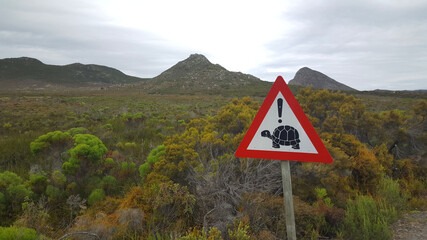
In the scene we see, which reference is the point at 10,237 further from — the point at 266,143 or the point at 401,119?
the point at 401,119

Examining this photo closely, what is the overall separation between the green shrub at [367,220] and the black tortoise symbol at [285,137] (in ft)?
5.56

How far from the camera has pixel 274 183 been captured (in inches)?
146

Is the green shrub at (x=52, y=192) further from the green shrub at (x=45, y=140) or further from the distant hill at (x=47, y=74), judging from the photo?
the distant hill at (x=47, y=74)

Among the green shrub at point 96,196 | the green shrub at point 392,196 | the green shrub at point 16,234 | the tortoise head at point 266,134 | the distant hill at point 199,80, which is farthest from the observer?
the distant hill at point 199,80

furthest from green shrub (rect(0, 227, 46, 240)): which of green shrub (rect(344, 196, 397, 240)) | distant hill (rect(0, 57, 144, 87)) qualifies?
distant hill (rect(0, 57, 144, 87))

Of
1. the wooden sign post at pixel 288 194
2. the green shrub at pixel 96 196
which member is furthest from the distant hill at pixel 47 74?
the wooden sign post at pixel 288 194

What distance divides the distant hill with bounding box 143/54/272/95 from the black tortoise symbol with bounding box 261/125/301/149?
64.9 metres

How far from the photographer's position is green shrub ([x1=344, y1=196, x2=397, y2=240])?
2.65 m

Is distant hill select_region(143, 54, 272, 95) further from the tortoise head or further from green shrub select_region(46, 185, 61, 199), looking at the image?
the tortoise head

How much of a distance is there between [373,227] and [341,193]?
879 mm

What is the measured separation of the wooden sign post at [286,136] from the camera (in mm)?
2037

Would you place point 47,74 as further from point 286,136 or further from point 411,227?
point 411,227

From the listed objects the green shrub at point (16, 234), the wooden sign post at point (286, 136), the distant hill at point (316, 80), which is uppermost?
the distant hill at point (316, 80)

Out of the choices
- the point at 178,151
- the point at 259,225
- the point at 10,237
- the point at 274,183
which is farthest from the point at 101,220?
the point at 274,183
